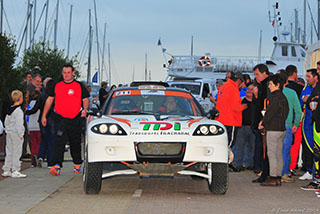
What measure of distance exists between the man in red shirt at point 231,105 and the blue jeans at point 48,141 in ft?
11.3

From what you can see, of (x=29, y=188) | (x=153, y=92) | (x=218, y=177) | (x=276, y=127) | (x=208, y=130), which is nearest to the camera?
(x=208, y=130)

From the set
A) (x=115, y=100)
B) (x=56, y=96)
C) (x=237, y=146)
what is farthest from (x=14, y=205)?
(x=237, y=146)

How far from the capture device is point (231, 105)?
1331 cm

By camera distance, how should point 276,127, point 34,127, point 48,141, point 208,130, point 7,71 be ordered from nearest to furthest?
point 208,130 → point 276,127 → point 48,141 → point 34,127 → point 7,71

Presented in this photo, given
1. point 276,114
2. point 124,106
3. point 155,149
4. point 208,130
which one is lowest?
point 155,149

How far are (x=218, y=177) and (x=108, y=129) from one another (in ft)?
5.60

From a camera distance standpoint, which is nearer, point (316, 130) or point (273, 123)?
point (316, 130)

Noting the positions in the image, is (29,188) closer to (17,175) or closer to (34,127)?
(17,175)

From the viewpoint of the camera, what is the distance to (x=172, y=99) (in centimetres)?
1088

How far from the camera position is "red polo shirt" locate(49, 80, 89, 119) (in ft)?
40.2

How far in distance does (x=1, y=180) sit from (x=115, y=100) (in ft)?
7.97

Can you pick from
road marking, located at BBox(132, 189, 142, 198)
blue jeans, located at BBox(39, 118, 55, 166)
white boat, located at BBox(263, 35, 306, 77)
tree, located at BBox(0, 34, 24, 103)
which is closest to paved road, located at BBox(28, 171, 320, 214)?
road marking, located at BBox(132, 189, 142, 198)

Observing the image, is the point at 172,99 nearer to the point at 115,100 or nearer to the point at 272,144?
the point at 115,100

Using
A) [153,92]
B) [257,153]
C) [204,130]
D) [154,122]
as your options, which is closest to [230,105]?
[257,153]
